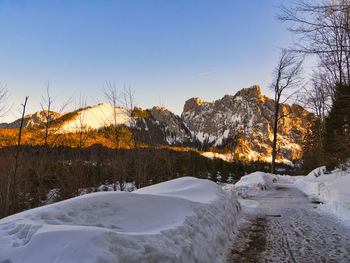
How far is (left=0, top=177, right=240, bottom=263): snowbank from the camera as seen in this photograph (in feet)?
6.16

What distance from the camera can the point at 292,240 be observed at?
13.8ft

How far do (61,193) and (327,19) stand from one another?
11.7 m

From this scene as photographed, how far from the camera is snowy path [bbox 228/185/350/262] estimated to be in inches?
136

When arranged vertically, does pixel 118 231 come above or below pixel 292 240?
above

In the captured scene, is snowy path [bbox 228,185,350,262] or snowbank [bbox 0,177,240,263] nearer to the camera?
snowbank [bbox 0,177,240,263]

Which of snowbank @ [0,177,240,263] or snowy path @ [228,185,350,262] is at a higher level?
snowbank @ [0,177,240,263]

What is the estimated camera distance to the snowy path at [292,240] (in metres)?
3.46

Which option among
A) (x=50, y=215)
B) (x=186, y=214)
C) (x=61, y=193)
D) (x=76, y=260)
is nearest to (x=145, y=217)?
(x=186, y=214)

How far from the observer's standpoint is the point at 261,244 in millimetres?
4062

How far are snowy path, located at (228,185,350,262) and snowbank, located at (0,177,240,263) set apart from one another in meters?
0.45

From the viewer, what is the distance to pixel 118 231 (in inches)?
105

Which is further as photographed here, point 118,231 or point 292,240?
point 292,240

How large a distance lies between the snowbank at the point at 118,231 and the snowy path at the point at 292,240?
0.45m

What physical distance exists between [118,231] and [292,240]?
11.8ft
